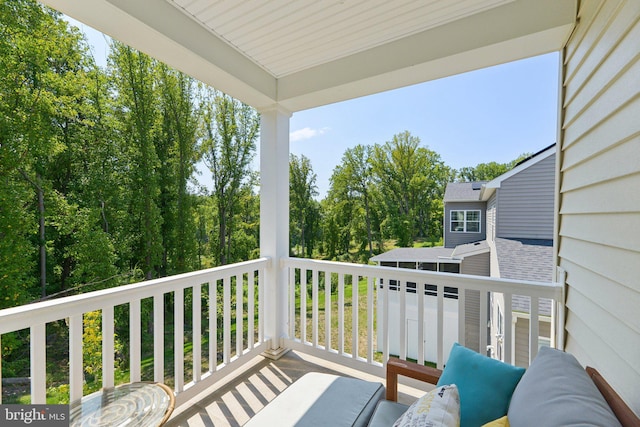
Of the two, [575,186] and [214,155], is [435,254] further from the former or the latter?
[214,155]

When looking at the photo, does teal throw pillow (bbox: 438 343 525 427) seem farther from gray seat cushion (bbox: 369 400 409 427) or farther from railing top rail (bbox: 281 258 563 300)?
railing top rail (bbox: 281 258 563 300)

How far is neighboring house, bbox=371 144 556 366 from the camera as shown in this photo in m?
3.20

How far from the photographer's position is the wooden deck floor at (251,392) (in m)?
1.95

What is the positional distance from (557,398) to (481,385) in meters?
0.32

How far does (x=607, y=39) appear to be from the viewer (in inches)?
48.9

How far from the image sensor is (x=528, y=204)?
3.47 m

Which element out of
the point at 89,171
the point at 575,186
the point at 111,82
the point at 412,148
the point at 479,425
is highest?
the point at 111,82

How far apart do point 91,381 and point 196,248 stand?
8.76ft

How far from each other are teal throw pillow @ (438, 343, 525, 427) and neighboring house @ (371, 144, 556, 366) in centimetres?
205

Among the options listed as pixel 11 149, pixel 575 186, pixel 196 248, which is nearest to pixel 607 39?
pixel 575 186

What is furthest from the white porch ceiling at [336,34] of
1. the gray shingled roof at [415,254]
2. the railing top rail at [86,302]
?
the gray shingled roof at [415,254]

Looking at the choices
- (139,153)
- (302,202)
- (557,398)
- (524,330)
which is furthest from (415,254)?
(139,153)

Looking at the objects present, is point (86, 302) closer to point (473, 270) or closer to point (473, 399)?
point (473, 399)
